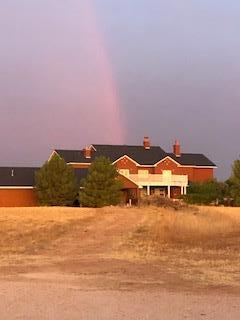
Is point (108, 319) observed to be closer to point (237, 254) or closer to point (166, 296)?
point (166, 296)

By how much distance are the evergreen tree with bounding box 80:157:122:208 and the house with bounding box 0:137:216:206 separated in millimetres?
8677

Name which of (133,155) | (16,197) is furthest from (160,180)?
(16,197)

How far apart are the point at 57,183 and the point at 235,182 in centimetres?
2298

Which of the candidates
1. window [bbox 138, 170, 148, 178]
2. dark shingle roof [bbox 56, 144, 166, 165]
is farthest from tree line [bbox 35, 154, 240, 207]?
dark shingle roof [bbox 56, 144, 166, 165]

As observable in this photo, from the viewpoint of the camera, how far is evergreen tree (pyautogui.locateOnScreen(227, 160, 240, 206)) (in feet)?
255

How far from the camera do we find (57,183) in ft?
227

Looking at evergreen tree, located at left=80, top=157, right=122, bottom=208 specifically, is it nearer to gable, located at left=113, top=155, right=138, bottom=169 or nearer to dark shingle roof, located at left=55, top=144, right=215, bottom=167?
dark shingle roof, located at left=55, top=144, right=215, bottom=167

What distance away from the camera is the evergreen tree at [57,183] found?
226 ft

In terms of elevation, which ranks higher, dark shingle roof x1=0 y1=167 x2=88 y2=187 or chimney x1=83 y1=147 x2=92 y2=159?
chimney x1=83 y1=147 x2=92 y2=159

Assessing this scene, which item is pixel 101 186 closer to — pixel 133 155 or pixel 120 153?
pixel 120 153

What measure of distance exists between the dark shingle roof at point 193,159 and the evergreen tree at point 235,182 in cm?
1961

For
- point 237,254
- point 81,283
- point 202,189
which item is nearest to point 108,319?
point 81,283

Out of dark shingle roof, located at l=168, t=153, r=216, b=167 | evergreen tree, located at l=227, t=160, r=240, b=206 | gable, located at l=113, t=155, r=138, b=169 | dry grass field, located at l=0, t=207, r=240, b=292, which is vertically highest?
dark shingle roof, located at l=168, t=153, r=216, b=167

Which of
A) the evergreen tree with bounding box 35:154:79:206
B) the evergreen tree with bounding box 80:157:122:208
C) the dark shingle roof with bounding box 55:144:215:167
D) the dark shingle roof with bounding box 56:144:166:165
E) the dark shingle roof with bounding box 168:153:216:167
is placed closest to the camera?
the evergreen tree with bounding box 80:157:122:208
